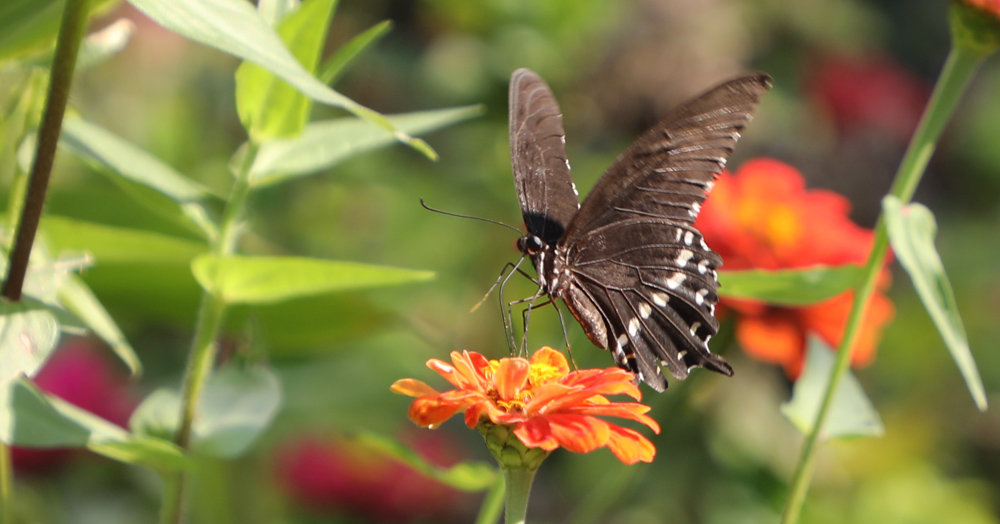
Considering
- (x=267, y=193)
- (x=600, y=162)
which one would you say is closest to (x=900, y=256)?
(x=600, y=162)

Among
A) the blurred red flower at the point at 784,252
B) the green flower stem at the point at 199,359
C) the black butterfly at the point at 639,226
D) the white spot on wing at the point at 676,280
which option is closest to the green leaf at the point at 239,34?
the green flower stem at the point at 199,359

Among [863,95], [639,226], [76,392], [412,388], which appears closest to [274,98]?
[412,388]

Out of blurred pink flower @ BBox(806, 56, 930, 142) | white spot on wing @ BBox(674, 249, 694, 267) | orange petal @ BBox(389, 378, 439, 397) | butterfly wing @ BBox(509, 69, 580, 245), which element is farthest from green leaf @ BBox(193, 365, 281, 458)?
blurred pink flower @ BBox(806, 56, 930, 142)

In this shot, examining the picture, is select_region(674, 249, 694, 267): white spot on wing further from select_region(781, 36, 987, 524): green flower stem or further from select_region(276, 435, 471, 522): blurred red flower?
select_region(276, 435, 471, 522): blurred red flower

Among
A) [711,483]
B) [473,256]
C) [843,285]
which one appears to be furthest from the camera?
[473,256]

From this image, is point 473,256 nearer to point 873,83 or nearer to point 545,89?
point 545,89

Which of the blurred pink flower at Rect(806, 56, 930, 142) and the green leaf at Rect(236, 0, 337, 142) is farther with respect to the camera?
the blurred pink flower at Rect(806, 56, 930, 142)

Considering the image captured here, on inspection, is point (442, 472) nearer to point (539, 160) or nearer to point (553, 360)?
point (553, 360)
